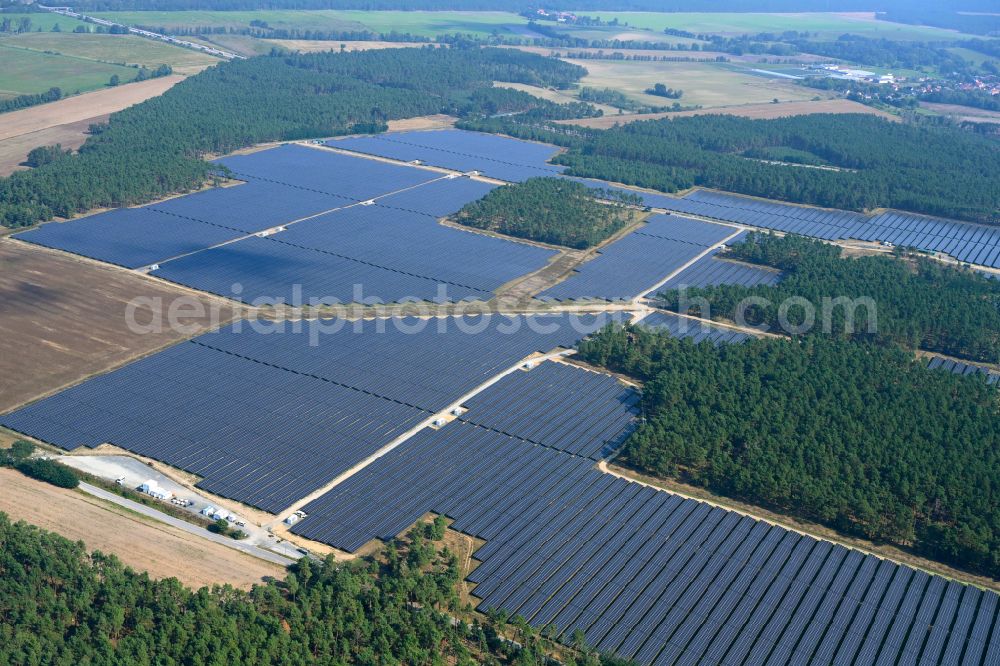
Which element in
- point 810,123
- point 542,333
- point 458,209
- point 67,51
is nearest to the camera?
point 542,333

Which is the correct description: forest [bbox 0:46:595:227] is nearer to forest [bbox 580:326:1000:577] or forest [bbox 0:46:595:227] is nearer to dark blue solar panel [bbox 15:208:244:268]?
dark blue solar panel [bbox 15:208:244:268]

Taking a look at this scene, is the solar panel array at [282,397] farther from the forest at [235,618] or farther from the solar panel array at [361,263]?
the forest at [235,618]

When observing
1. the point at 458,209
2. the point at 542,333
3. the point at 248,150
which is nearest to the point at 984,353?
the point at 542,333

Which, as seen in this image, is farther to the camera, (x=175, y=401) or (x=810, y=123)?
(x=810, y=123)

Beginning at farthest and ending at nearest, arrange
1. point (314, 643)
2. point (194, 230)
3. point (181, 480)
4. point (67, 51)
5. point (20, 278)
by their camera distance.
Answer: point (67, 51) < point (194, 230) < point (20, 278) < point (181, 480) < point (314, 643)

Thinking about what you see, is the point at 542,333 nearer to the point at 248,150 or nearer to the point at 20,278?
the point at 20,278

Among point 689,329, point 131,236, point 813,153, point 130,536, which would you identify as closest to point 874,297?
point 689,329

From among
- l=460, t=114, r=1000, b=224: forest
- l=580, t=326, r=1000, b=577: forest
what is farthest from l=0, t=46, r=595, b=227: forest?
l=580, t=326, r=1000, b=577: forest
